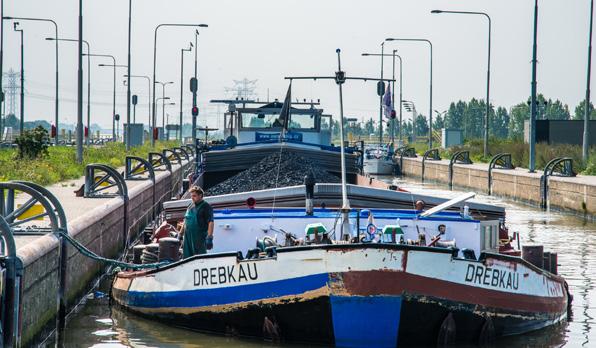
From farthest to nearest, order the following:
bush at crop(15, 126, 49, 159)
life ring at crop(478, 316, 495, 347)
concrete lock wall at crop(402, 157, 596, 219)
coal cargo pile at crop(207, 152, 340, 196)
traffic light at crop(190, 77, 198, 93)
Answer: traffic light at crop(190, 77, 198, 93), bush at crop(15, 126, 49, 159), concrete lock wall at crop(402, 157, 596, 219), coal cargo pile at crop(207, 152, 340, 196), life ring at crop(478, 316, 495, 347)

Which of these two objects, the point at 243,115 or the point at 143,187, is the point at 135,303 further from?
the point at 243,115

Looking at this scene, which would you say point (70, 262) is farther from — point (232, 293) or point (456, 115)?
point (456, 115)

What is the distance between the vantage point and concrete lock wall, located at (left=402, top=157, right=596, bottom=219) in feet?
127

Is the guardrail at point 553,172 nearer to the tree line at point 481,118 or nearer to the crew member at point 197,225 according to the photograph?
the crew member at point 197,225

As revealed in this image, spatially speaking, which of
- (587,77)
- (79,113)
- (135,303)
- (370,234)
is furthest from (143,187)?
(587,77)

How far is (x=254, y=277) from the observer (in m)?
14.8

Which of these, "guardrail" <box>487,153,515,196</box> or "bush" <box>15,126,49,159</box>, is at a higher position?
"bush" <box>15,126,49,159</box>

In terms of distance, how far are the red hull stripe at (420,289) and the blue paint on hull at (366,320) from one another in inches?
4.6

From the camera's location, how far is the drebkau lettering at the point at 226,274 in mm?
14797

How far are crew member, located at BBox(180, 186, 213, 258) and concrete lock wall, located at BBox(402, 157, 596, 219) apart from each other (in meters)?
23.4

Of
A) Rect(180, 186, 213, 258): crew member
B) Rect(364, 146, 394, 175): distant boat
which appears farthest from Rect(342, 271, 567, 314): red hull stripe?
Rect(364, 146, 394, 175): distant boat

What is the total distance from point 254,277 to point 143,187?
17.6m

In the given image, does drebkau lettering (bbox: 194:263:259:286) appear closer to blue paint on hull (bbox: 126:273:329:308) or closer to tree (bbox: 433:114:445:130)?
blue paint on hull (bbox: 126:273:329:308)

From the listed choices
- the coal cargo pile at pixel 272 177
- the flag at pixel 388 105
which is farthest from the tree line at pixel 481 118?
the coal cargo pile at pixel 272 177
